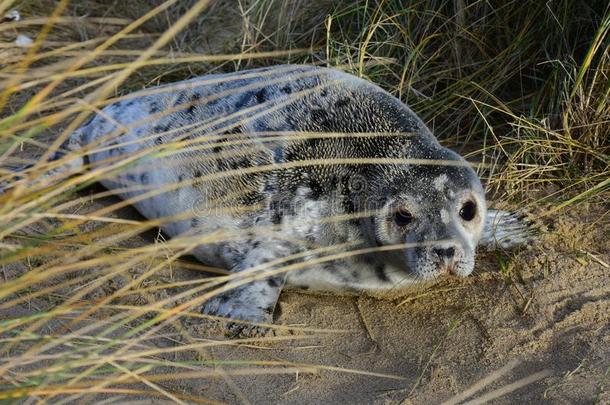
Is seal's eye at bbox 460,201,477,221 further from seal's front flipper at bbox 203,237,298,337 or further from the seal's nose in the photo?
seal's front flipper at bbox 203,237,298,337

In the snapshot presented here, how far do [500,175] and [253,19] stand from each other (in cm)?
201

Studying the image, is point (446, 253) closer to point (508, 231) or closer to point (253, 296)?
point (508, 231)

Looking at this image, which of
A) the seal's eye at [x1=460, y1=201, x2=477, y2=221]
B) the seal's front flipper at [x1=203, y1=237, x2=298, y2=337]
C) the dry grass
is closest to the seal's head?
the seal's eye at [x1=460, y1=201, x2=477, y2=221]

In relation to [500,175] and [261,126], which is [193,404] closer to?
[261,126]

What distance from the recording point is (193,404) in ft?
9.32

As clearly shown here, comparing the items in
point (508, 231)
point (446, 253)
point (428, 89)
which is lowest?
point (508, 231)

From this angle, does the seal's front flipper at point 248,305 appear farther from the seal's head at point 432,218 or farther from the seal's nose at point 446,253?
the seal's nose at point 446,253

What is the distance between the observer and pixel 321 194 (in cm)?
369

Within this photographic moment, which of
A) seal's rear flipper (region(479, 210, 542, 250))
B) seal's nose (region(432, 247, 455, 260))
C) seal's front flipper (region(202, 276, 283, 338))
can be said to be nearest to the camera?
seal's nose (region(432, 247, 455, 260))

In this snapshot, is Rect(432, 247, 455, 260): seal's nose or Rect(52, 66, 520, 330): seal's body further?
Rect(52, 66, 520, 330): seal's body

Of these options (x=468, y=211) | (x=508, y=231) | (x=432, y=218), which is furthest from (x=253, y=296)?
(x=508, y=231)

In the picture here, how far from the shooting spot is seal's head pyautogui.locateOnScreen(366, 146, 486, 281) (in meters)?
3.34

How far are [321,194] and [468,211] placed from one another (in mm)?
612

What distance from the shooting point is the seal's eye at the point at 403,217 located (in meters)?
3.46
